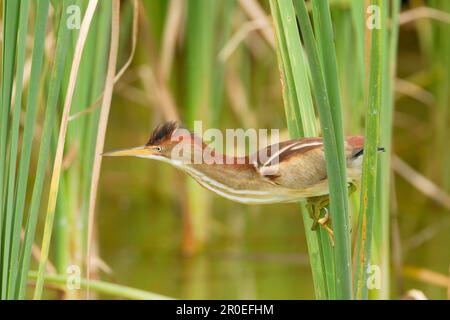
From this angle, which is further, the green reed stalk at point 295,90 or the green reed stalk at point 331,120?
the green reed stalk at point 295,90

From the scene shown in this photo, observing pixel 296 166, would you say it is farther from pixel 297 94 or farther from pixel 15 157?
pixel 15 157

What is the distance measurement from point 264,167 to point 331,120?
7.3 inches

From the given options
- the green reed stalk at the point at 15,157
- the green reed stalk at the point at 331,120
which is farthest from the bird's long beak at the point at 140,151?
the green reed stalk at the point at 331,120

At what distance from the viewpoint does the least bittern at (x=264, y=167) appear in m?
1.03

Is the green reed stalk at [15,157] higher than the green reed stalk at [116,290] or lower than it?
higher

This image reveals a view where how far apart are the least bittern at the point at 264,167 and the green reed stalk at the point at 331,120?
0.09m

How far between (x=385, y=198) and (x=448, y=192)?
4.89 ft

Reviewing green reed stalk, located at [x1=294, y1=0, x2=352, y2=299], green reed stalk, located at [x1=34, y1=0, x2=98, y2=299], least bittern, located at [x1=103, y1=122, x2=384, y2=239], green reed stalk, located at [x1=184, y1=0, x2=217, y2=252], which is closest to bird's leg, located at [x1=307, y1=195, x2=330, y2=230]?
least bittern, located at [x1=103, y1=122, x2=384, y2=239]

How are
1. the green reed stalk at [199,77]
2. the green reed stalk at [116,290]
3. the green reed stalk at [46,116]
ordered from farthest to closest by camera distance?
the green reed stalk at [199,77], the green reed stalk at [116,290], the green reed stalk at [46,116]

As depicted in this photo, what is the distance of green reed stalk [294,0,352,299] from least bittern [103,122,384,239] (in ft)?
0.30

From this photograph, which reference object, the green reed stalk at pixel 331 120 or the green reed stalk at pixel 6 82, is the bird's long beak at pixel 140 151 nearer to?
the green reed stalk at pixel 6 82

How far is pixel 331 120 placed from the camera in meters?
0.88

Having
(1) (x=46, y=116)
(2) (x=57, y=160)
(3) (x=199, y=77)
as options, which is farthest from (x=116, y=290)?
(3) (x=199, y=77)
